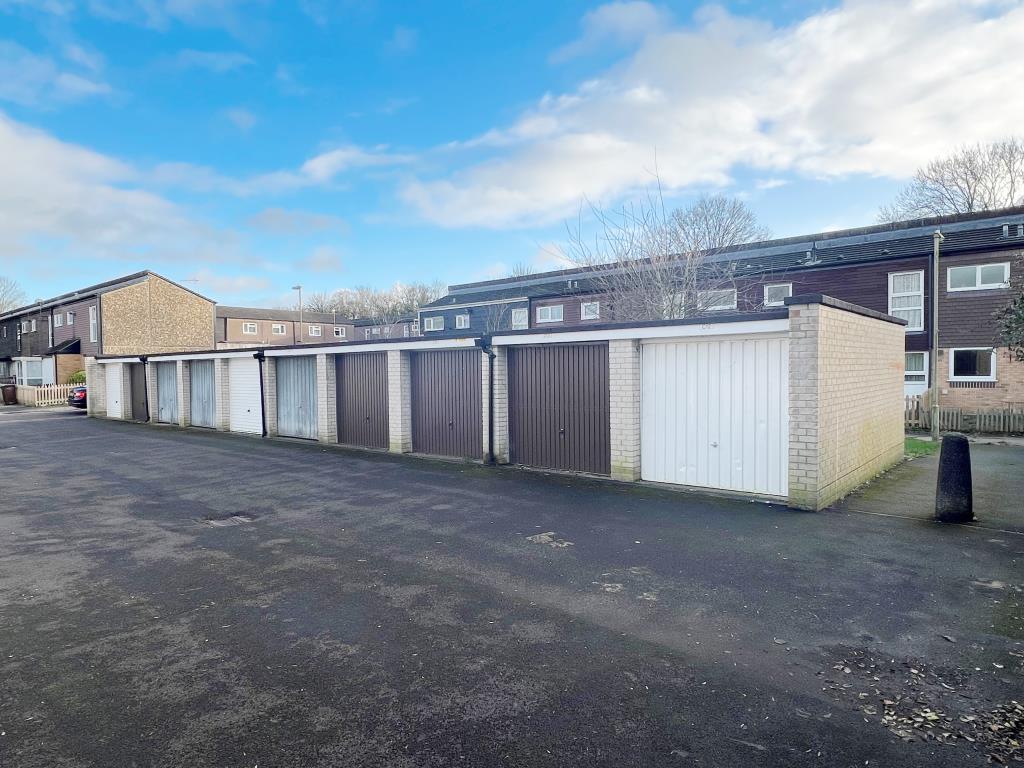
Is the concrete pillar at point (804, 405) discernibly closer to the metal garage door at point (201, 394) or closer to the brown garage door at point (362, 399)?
the brown garage door at point (362, 399)

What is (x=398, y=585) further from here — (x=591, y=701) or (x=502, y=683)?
(x=591, y=701)

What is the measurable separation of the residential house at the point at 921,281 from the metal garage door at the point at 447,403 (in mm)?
6610

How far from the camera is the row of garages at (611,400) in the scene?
28.8ft

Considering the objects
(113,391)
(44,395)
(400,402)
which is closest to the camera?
(400,402)

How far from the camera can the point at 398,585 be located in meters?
5.56

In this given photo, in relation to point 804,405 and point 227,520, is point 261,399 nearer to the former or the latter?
point 227,520

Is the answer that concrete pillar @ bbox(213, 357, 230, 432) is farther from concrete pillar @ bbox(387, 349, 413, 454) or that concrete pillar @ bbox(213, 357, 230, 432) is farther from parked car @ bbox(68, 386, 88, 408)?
parked car @ bbox(68, 386, 88, 408)

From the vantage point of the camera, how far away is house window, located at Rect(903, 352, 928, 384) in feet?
70.6

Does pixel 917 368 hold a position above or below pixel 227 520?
above

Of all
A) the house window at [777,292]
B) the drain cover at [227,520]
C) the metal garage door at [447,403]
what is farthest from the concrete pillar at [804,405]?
the house window at [777,292]

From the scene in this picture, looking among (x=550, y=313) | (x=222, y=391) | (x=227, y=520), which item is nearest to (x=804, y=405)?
(x=227, y=520)

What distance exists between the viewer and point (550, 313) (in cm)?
3116

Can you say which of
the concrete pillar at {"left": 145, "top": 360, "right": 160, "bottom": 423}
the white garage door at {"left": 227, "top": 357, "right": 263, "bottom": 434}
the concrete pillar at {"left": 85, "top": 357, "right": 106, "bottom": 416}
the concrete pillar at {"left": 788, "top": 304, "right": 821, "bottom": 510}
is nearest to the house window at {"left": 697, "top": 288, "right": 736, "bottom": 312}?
the concrete pillar at {"left": 788, "top": 304, "right": 821, "bottom": 510}

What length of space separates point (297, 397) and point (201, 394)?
632 cm
